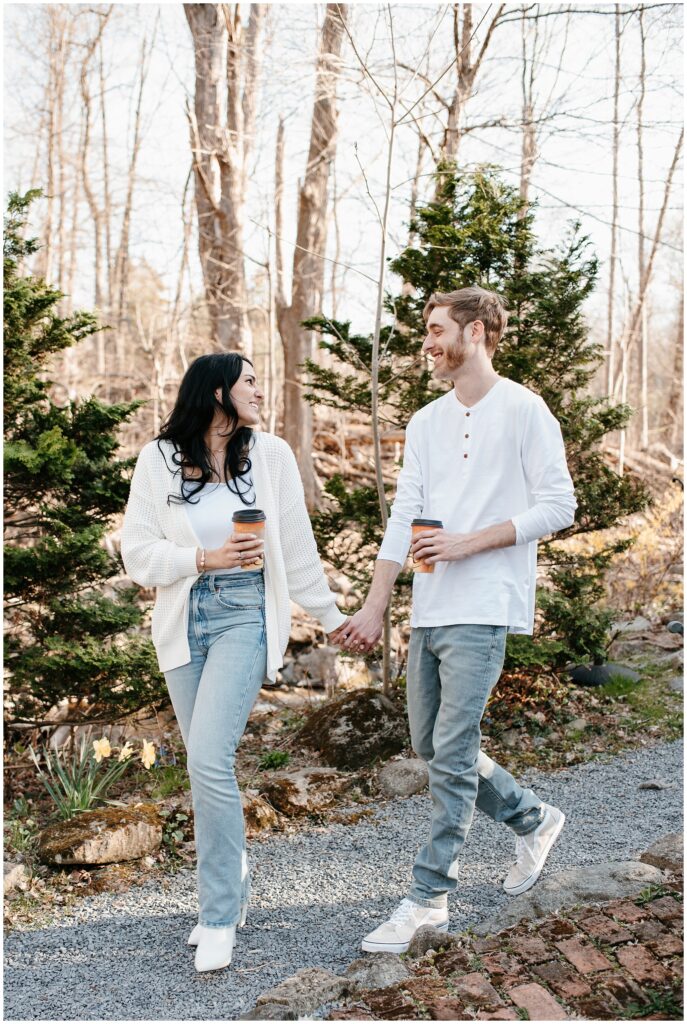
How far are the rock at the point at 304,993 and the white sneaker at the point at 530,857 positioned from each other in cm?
94

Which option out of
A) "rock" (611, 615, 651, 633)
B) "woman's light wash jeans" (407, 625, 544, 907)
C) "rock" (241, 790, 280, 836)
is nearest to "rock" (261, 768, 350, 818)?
"rock" (241, 790, 280, 836)

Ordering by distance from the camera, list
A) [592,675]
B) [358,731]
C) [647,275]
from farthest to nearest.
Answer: [647,275], [592,675], [358,731]

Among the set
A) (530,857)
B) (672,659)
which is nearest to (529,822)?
(530,857)

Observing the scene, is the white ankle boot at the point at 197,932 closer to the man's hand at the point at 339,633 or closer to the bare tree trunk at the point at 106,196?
the man's hand at the point at 339,633

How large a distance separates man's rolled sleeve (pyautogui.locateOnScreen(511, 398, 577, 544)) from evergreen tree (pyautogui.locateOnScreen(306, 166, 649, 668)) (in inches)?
91.1

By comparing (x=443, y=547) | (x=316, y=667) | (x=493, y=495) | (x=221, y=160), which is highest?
(x=221, y=160)

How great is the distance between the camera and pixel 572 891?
3127 mm

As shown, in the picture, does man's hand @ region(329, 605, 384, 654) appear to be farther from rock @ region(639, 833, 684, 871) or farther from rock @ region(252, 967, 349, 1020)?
rock @ region(639, 833, 684, 871)

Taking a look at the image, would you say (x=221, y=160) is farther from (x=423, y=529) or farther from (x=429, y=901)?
(x=429, y=901)

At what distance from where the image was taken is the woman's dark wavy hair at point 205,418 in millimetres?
3178

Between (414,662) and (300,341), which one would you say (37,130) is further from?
(414,662)

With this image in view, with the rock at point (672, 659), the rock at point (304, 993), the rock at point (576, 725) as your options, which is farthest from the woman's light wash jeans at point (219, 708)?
the rock at point (672, 659)

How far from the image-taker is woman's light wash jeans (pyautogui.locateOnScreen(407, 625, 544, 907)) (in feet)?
9.80

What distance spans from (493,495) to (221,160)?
28.3ft
